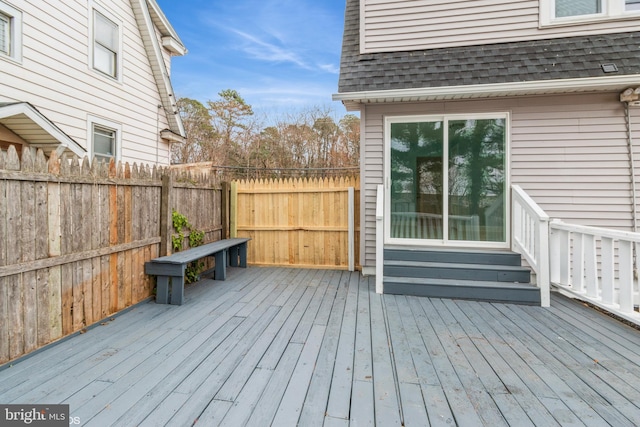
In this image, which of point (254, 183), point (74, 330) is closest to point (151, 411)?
point (74, 330)

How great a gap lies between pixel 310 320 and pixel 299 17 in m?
13.6

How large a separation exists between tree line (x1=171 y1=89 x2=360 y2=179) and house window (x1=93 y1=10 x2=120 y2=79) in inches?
214

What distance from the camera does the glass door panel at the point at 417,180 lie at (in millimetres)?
4648

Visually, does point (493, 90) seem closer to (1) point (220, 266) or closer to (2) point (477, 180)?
(2) point (477, 180)

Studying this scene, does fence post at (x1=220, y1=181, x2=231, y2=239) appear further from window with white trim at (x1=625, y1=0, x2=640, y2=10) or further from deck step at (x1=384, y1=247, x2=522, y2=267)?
window with white trim at (x1=625, y1=0, x2=640, y2=10)

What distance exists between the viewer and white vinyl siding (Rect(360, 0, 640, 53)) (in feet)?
14.8

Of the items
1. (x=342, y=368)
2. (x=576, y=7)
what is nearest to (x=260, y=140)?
(x=576, y=7)

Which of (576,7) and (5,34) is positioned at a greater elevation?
(576,7)

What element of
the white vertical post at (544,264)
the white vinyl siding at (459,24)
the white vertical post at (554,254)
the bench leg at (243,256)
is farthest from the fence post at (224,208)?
the white vertical post at (554,254)

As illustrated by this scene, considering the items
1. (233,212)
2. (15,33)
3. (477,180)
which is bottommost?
(233,212)

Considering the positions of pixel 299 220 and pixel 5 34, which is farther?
pixel 299 220

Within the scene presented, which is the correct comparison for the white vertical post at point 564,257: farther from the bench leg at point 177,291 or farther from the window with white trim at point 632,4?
the bench leg at point 177,291

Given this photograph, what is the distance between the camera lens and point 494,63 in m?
4.37

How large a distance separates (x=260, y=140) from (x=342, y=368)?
11.2 m
